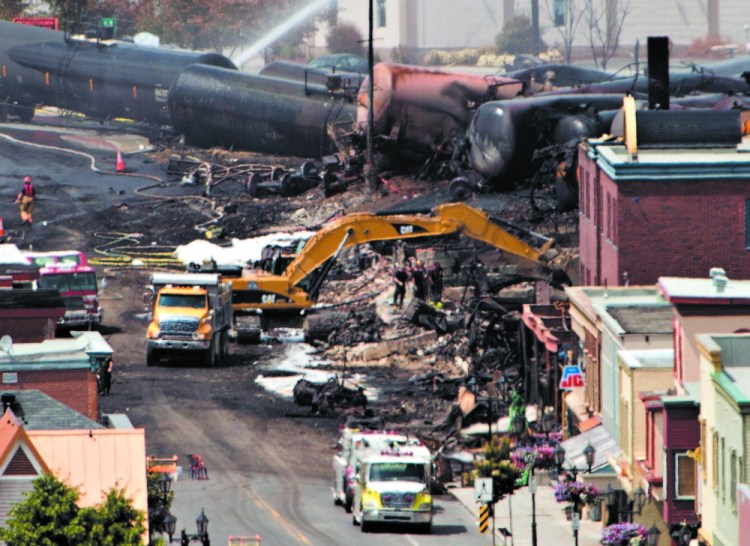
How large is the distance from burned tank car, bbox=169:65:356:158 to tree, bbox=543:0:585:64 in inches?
2310

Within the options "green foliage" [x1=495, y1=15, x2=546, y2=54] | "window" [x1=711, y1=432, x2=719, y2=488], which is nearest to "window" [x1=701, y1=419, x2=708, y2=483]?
"window" [x1=711, y1=432, x2=719, y2=488]

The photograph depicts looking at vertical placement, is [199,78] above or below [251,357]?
above

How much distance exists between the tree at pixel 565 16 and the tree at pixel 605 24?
0.81 meters

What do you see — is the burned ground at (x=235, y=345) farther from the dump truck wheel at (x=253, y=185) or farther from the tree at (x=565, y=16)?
the tree at (x=565, y=16)

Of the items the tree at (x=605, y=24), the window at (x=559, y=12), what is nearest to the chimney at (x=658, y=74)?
the tree at (x=605, y=24)

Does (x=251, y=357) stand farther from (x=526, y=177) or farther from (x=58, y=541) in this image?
(x=58, y=541)

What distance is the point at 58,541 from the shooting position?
34031mm

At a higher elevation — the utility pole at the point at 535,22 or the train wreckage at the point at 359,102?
the utility pole at the point at 535,22

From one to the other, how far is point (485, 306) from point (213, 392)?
27.9 ft

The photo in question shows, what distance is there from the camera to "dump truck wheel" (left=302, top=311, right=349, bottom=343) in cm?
6956

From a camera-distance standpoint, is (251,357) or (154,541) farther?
(251,357)

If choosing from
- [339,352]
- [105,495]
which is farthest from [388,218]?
[105,495]

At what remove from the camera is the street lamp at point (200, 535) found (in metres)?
42.6

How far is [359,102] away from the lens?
308 feet
